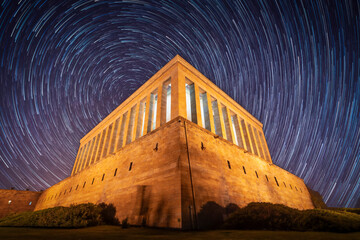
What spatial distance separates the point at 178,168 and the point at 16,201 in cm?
3665

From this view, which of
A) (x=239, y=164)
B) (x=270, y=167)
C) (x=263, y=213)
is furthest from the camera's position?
(x=270, y=167)

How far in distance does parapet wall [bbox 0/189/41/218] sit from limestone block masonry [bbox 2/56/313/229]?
10.00 metres

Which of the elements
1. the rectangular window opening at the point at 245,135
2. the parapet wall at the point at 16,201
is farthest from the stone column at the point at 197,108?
Answer: the parapet wall at the point at 16,201

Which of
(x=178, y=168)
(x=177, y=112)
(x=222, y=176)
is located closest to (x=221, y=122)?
(x=177, y=112)

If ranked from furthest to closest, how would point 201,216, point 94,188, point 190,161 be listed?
1. point 94,188
2. point 190,161
3. point 201,216

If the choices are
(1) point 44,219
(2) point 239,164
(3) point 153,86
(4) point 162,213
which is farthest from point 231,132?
(1) point 44,219

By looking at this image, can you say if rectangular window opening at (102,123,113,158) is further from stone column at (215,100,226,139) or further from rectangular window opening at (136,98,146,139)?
stone column at (215,100,226,139)

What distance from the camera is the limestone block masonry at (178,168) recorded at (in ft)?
31.0

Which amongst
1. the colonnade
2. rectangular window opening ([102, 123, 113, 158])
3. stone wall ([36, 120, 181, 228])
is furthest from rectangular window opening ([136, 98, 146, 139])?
rectangular window opening ([102, 123, 113, 158])

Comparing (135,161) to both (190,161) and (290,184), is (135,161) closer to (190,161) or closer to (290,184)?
(190,161)

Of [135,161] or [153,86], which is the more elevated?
[153,86]

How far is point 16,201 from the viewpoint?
2848cm

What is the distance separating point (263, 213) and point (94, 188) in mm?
15538

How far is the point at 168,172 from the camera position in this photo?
9.99m
